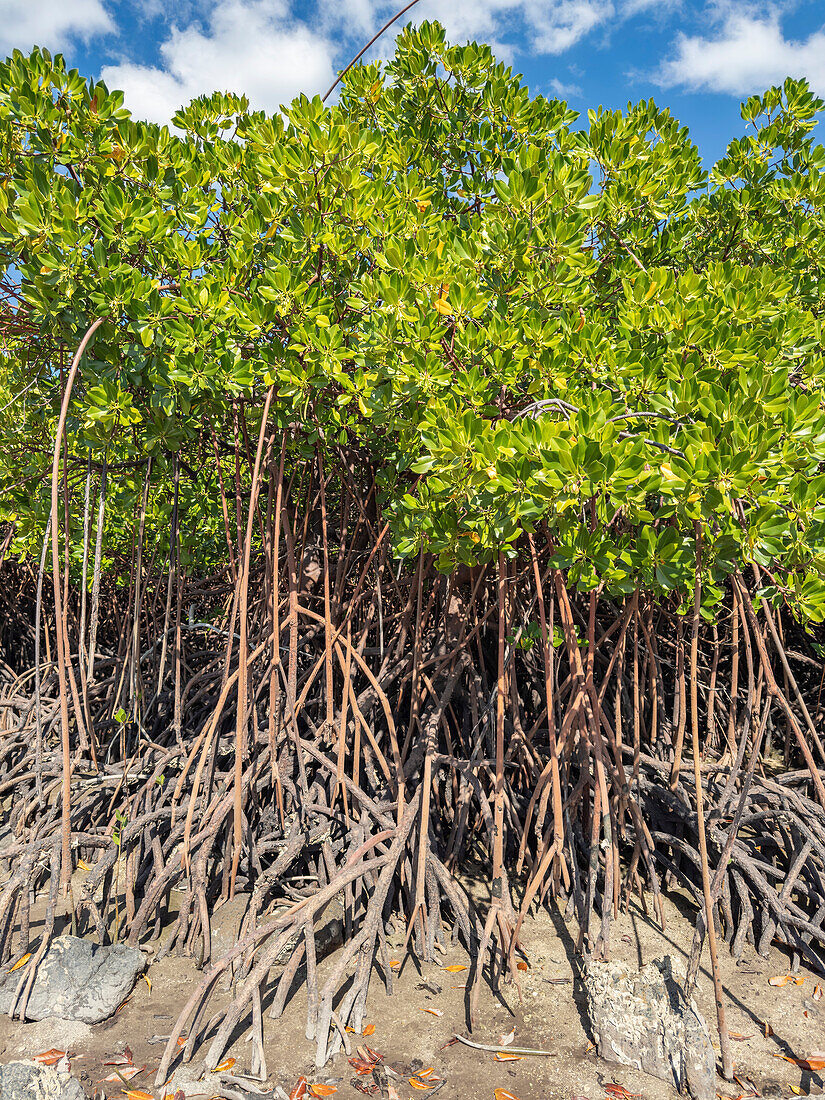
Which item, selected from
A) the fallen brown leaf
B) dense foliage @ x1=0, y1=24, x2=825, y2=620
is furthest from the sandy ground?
dense foliage @ x1=0, y1=24, x2=825, y2=620

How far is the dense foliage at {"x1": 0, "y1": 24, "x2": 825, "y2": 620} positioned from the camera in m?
1.58

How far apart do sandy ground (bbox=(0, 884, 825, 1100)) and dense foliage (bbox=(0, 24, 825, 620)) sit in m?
1.27

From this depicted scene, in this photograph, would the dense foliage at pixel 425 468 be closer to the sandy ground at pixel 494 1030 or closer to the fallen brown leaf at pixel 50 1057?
the sandy ground at pixel 494 1030

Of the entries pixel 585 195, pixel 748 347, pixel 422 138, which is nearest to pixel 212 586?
pixel 422 138

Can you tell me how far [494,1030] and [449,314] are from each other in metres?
2.06

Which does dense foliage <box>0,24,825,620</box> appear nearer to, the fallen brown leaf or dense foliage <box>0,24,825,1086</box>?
dense foliage <box>0,24,825,1086</box>

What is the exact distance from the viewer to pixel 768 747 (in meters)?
3.98

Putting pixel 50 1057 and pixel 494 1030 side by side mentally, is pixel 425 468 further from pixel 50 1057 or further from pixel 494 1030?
pixel 50 1057

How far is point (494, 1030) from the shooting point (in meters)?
1.98

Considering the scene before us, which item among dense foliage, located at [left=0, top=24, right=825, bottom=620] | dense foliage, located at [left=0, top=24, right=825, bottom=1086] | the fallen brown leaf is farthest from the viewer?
the fallen brown leaf

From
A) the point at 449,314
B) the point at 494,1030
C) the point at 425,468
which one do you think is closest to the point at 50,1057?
the point at 494,1030

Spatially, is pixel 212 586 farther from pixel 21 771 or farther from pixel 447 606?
pixel 447 606

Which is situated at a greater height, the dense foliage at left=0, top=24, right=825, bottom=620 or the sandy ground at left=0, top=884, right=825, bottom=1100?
the dense foliage at left=0, top=24, right=825, bottom=620

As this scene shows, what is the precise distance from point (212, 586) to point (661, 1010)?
125 inches
